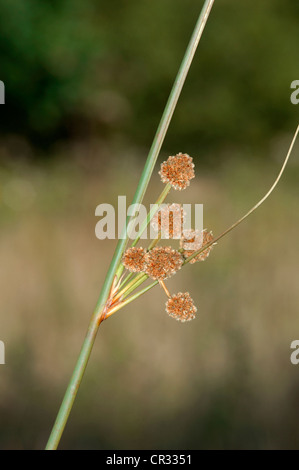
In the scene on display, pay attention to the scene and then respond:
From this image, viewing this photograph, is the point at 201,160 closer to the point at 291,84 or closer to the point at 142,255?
the point at 291,84

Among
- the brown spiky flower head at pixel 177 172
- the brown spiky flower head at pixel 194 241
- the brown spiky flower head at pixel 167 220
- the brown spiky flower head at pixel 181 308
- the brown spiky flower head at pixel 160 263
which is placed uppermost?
the brown spiky flower head at pixel 177 172

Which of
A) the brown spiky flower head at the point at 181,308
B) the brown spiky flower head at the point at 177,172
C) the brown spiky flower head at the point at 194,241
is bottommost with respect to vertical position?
the brown spiky flower head at the point at 181,308

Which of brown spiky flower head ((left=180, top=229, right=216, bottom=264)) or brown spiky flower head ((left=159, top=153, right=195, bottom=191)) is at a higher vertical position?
brown spiky flower head ((left=159, top=153, right=195, bottom=191))

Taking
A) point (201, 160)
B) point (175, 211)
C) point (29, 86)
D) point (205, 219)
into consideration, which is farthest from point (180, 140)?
point (175, 211)

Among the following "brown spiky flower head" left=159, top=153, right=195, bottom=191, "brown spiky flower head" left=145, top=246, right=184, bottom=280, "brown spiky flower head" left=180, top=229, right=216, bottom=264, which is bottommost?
"brown spiky flower head" left=145, top=246, right=184, bottom=280

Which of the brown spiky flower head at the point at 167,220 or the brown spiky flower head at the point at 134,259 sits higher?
the brown spiky flower head at the point at 167,220

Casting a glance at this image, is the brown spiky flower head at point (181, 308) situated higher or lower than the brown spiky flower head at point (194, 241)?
lower
